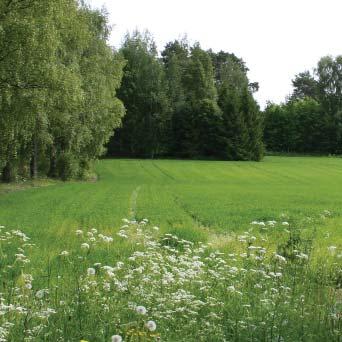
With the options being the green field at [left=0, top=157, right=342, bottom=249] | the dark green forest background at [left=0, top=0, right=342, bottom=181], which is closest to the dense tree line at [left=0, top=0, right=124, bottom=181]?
the dark green forest background at [left=0, top=0, right=342, bottom=181]

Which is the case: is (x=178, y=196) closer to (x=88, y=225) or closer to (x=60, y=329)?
(x=88, y=225)

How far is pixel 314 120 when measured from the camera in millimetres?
116875

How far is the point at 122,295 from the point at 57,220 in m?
16.7

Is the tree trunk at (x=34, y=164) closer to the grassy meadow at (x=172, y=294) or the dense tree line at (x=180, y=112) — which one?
the grassy meadow at (x=172, y=294)

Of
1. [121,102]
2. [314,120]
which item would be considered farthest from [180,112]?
[121,102]

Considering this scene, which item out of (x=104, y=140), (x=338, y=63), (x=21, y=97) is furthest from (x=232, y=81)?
(x=21, y=97)

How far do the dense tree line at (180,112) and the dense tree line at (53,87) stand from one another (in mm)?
45092

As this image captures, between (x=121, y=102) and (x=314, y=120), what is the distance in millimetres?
70245

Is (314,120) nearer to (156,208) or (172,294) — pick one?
(156,208)

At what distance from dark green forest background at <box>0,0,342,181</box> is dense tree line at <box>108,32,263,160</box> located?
0.67ft

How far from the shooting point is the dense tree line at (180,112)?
97.9 meters

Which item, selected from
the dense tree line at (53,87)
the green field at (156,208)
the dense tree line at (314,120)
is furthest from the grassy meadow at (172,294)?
the dense tree line at (314,120)

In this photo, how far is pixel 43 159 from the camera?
5125cm

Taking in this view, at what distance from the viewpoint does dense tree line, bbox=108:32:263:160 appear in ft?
321
